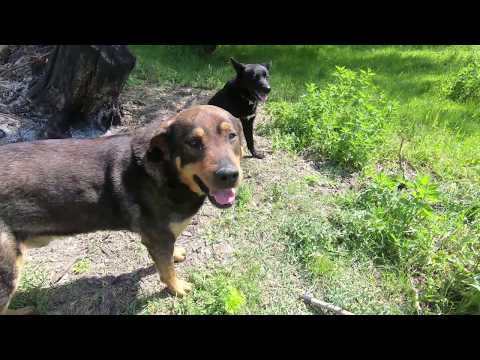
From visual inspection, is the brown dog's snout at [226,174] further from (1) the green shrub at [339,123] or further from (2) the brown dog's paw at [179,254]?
(1) the green shrub at [339,123]

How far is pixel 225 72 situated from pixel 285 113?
3173 mm

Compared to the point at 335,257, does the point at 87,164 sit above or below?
above

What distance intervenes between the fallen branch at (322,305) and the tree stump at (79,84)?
421 cm

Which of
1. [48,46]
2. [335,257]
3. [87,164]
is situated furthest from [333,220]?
[48,46]

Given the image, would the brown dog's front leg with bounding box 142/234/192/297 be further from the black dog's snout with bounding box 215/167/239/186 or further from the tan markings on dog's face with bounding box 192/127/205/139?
the tan markings on dog's face with bounding box 192/127/205/139

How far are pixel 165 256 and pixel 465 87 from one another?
7.19 metres

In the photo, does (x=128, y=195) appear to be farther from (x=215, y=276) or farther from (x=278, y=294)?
(x=278, y=294)

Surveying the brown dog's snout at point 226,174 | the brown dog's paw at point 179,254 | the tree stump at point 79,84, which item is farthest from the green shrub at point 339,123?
the brown dog's snout at point 226,174

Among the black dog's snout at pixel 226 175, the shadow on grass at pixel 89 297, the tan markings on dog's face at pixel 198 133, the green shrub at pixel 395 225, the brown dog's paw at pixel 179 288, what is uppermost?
the tan markings on dog's face at pixel 198 133

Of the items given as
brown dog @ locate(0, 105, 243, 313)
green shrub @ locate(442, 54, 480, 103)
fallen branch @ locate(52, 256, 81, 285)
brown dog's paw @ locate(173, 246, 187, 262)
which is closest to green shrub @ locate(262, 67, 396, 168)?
green shrub @ locate(442, 54, 480, 103)

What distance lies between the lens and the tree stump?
5070 millimetres

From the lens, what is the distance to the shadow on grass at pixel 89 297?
353cm

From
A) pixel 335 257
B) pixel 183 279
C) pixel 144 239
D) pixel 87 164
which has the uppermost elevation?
pixel 87 164

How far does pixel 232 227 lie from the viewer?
4320 mm
